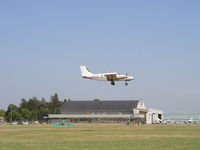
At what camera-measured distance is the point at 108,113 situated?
19012cm

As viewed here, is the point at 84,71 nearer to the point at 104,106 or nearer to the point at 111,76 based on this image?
the point at 111,76

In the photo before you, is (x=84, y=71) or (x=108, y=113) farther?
(x=108, y=113)

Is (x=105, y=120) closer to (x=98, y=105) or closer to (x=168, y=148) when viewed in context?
(x=98, y=105)

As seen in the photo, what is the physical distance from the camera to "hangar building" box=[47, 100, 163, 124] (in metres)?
183

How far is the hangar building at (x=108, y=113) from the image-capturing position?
7210 inches

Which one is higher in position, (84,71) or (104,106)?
(84,71)

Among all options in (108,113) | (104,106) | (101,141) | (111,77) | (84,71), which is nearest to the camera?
(101,141)

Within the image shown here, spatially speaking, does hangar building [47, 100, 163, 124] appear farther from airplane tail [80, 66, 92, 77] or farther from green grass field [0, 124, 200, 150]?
green grass field [0, 124, 200, 150]

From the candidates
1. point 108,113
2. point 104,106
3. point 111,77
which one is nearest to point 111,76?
point 111,77

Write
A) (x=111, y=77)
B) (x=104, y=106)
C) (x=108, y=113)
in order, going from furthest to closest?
1. (x=104, y=106)
2. (x=108, y=113)
3. (x=111, y=77)

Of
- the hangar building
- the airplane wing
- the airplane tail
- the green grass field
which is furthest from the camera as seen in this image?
the hangar building

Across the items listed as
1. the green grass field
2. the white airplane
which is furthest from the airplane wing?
the green grass field

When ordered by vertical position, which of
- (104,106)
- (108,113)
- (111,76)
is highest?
(111,76)

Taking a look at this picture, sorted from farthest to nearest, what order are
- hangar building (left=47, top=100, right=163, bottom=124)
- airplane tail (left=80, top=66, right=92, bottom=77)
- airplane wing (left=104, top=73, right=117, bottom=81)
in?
hangar building (left=47, top=100, right=163, bottom=124), airplane tail (left=80, top=66, right=92, bottom=77), airplane wing (left=104, top=73, right=117, bottom=81)
